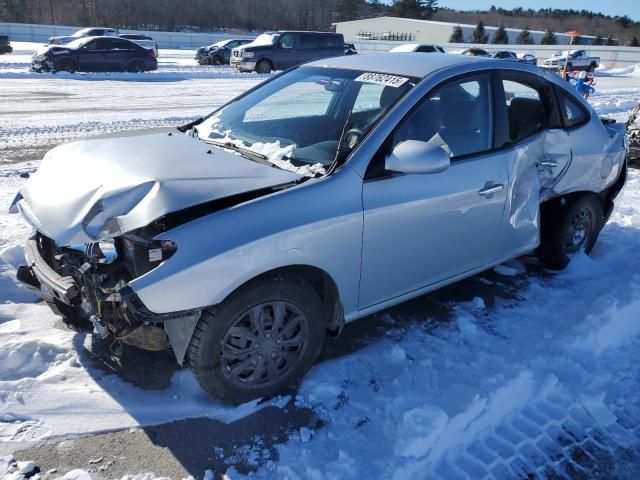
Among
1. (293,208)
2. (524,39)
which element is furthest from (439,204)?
(524,39)

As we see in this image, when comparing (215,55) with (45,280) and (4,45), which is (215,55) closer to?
(4,45)

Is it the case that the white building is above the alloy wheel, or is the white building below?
above

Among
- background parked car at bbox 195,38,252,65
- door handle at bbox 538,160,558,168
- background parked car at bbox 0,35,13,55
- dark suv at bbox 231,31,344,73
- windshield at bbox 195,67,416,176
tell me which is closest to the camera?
windshield at bbox 195,67,416,176

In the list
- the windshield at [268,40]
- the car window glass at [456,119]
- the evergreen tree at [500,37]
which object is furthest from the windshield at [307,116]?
the evergreen tree at [500,37]

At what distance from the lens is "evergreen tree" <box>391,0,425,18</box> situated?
7844cm

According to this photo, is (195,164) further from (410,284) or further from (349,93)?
(410,284)

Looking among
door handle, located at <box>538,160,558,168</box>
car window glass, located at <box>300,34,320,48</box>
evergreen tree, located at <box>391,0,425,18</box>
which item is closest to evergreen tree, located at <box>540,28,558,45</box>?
evergreen tree, located at <box>391,0,425,18</box>

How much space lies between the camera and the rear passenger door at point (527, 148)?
3717mm

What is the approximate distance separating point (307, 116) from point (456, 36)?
2475 inches

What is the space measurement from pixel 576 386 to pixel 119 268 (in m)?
2.67

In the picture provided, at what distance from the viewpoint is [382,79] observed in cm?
339

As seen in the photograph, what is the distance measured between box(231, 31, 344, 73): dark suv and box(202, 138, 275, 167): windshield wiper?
2055 centimetres

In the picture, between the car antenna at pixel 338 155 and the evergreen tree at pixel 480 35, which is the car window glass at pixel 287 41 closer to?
the car antenna at pixel 338 155

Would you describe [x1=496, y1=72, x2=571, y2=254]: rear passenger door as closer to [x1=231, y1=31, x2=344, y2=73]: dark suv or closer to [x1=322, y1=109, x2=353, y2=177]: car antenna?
[x1=322, y1=109, x2=353, y2=177]: car antenna
